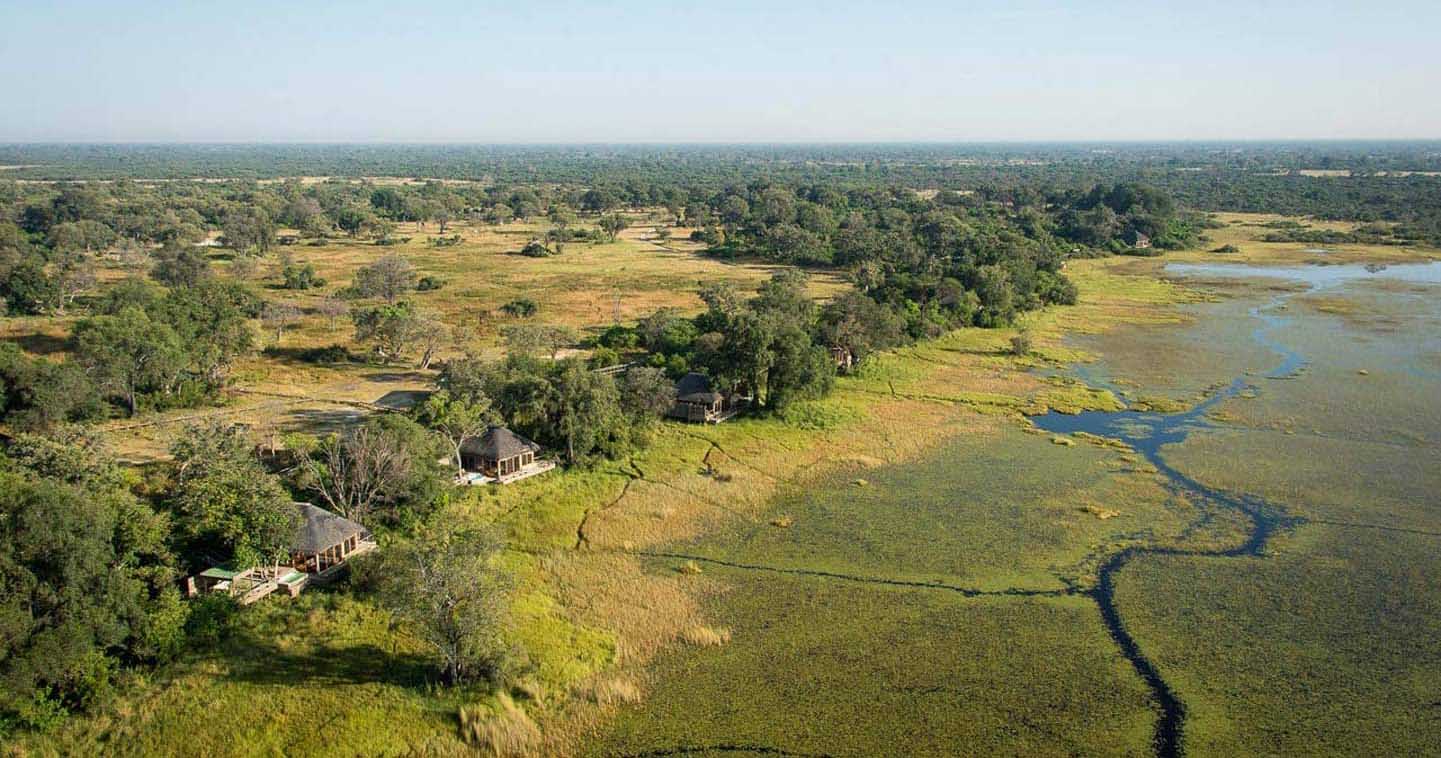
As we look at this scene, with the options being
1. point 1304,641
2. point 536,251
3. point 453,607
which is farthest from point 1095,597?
point 536,251

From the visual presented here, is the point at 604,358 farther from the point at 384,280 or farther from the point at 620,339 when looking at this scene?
the point at 384,280

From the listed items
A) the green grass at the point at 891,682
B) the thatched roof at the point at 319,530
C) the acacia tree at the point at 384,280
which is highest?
the acacia tree at the point at 384,280

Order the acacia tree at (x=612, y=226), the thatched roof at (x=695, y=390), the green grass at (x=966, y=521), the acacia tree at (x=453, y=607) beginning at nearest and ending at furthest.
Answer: the acacia tree at (x=453, y=607)
the green grass at (x=966, y=521)
the thatched roof at (x=695, y=390)
the acacia tree at (x=612, y=226)

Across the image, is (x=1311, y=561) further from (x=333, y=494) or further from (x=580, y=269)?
(x=580, y=269)

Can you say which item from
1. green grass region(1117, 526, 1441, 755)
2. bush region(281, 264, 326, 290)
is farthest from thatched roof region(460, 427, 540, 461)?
bush region(281, 264, 326, 290)

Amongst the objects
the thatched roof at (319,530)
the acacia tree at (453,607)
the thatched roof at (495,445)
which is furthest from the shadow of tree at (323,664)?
the thatched roof at (495,445)

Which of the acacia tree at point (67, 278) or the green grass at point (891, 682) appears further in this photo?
the acacia tree at point (67, 278)

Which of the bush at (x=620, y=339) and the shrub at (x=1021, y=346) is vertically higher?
the bush at (x=620, y=339)

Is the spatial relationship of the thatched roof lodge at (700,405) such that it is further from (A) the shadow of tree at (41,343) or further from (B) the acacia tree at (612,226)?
(B) the acacia tree at (612,226)
